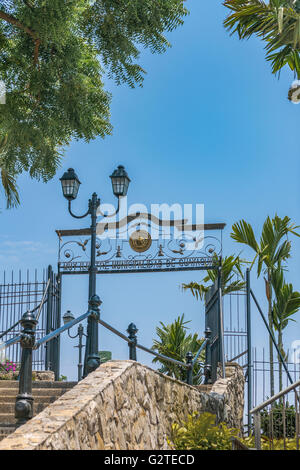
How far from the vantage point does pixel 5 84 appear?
9445 mm

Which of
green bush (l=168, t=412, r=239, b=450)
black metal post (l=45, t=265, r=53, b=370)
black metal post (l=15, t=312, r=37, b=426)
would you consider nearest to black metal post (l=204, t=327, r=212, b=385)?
black metal post (l=45, t=265, r=53, b=370)

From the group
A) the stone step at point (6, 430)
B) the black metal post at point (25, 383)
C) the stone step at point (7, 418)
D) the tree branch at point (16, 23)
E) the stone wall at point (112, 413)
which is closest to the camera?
→ the stone wall at point (112, 413)

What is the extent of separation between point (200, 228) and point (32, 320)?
8979mm

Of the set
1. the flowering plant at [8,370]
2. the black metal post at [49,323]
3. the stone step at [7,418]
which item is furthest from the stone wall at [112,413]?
the black metal post at [49,323]

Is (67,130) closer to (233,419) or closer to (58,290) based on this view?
(58,290)

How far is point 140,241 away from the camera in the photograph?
14.5 metres

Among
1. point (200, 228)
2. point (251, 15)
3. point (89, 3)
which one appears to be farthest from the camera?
point (200, 228)

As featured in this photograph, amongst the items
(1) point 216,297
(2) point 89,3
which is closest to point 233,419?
(1) point 216,297

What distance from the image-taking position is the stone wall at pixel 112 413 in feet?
15.1

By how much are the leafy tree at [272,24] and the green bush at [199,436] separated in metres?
5.98

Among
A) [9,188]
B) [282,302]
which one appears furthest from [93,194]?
[282,302]

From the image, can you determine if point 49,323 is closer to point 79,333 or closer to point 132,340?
point 79,333

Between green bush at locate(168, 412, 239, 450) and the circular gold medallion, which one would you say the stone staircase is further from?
the circular gold medallion

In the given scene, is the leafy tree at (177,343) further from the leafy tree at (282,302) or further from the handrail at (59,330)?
the handrail at (59,330)
